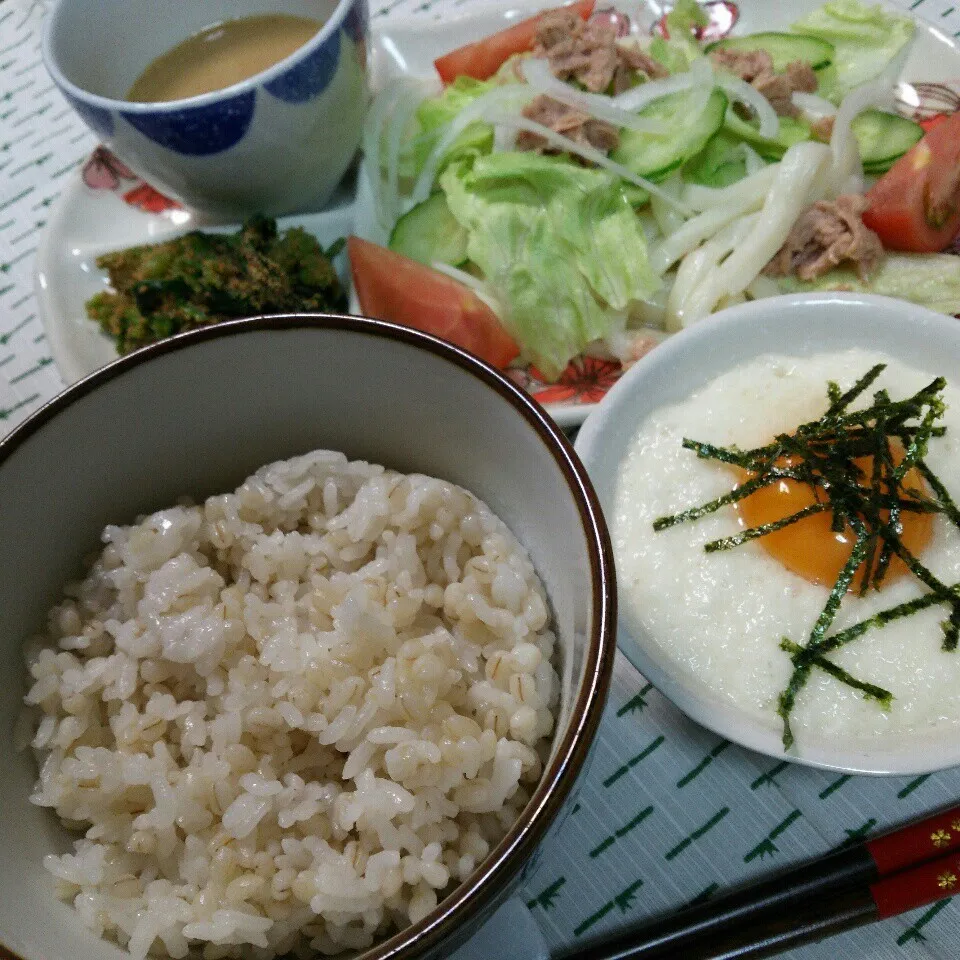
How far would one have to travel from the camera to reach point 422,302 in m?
1.90

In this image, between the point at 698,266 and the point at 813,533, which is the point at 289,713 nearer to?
the point at 813,533

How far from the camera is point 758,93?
2072mm

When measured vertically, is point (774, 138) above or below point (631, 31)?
below

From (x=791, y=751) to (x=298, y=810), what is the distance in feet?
2.28

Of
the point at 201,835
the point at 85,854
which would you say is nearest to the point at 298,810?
the point at 201,835

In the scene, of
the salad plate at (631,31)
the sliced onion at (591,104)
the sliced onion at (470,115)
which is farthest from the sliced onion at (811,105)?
the sliced onion at (470,115)

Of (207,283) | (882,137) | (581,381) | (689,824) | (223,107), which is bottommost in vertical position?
(689,824)

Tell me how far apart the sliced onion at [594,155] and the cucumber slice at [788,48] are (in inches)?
18.2

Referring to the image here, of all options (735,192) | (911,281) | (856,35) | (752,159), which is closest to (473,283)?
(735,192)

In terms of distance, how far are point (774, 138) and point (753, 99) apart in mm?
109

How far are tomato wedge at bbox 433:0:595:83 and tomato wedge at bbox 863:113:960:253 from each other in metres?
0.92

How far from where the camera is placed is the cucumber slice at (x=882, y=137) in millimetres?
2023

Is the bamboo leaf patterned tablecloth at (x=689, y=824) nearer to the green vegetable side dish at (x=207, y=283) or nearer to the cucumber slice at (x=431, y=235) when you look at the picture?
the green vegetable side dish at (x=207, y=283)

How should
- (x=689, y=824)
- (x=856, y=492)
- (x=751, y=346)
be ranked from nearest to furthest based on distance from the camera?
(x=689, y=824) < (x=856, y=492) < (x=751, y=346)
